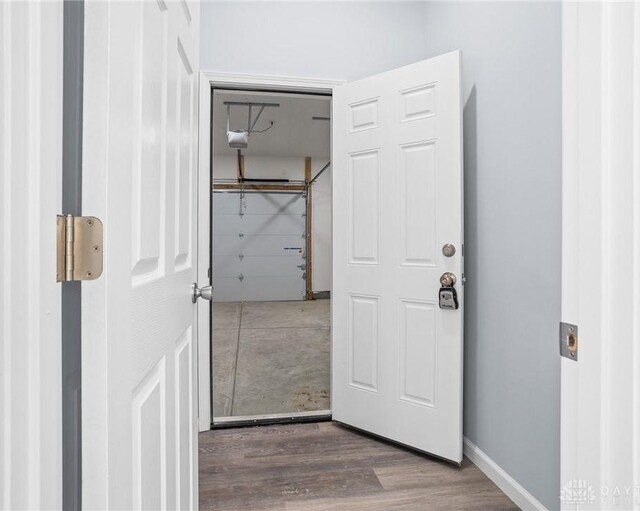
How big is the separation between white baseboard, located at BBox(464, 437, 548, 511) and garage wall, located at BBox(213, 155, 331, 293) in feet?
21.3

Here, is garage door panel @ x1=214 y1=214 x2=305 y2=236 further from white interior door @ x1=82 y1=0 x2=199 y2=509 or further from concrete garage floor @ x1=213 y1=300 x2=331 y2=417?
white interior door @ x1=82 y1=0 x2=199 y2=509

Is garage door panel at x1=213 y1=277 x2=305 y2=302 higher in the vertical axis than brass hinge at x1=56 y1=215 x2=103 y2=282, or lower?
lower

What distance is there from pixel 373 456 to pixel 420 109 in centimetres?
187

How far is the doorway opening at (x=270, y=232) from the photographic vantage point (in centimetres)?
488

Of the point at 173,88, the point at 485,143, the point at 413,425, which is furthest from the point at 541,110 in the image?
the point at 413,425

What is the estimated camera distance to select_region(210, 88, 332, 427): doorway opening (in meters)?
4.88

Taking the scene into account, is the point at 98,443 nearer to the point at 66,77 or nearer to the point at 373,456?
the point at 66,77

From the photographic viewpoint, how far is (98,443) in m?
0.53

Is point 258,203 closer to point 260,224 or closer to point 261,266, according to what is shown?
point 260,224
